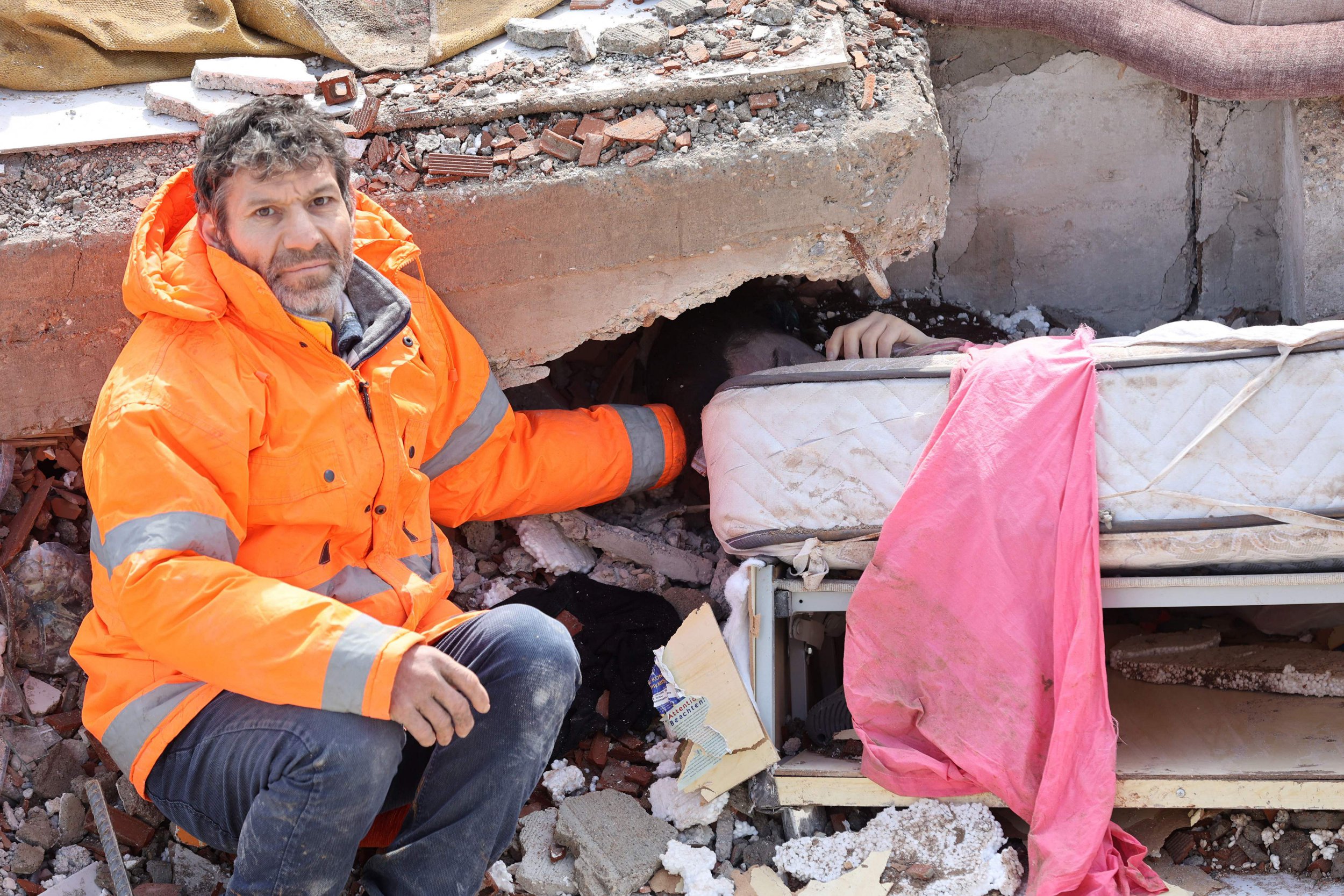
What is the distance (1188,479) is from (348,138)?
2249mm

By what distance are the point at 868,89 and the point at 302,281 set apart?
157cm

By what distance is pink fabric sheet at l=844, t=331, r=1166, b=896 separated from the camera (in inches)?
99.2

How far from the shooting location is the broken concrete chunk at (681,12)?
3.29 m

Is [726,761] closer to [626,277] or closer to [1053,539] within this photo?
[1053,539]

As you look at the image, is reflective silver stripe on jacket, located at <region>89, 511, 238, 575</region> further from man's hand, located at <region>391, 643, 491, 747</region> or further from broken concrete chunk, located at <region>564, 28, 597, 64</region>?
broken concrete chunk, located at <region>564, 28, 597, 64</region>

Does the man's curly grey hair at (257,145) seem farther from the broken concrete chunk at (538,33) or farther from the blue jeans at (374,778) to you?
the blue jeans at (374,778)

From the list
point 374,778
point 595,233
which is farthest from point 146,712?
point 595,233

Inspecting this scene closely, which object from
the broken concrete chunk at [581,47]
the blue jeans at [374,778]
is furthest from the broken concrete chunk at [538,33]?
the blue jeans at [374,778]

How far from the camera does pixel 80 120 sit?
308 centimetres

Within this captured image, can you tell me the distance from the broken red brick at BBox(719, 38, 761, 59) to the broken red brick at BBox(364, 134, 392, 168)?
932 millimetres

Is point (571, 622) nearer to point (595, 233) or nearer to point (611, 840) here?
point (611, 840)

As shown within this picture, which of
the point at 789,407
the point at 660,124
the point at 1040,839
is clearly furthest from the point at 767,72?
the point at 1040,839

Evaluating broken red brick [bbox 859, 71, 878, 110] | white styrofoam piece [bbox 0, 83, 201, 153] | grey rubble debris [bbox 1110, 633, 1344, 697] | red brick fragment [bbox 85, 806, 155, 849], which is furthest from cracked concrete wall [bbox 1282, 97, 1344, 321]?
red brick fragment [bbox 85, 806, 155, 849]

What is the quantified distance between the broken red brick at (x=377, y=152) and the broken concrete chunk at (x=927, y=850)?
6.60ft
